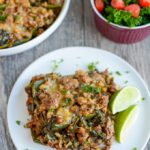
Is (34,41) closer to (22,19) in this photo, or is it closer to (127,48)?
(22,19)

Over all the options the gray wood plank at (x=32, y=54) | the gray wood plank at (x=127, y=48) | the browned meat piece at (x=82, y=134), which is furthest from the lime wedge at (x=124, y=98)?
the gray wood plank at (x=32, y=54)

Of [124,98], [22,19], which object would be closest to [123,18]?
[124,98]

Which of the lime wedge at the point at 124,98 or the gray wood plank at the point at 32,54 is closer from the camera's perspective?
the lime wedge at the point at 124,98

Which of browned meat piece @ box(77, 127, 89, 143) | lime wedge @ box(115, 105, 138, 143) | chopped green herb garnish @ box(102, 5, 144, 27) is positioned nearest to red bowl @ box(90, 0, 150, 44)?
chopped green herb garnish @ box(102, 5, 144, 27)

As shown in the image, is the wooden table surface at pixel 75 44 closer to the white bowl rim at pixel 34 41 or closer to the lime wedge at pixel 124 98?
the white bowl rim at pixel 34 41

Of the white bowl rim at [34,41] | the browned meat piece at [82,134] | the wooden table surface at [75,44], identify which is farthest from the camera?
the wooden table surface at [75,44]

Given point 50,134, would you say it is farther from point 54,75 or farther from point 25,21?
point 25,21

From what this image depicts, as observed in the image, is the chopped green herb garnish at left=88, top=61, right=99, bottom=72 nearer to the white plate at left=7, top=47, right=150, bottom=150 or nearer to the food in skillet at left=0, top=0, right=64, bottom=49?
the white plate at left=7, top=47, right=150, bottom=150
